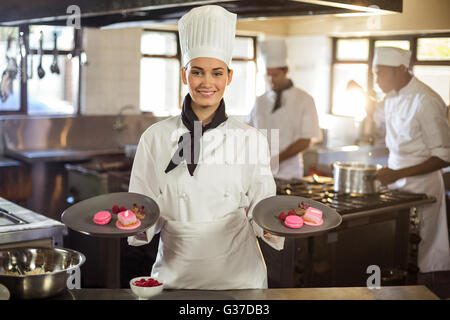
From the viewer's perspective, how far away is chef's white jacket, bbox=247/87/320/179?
408cm

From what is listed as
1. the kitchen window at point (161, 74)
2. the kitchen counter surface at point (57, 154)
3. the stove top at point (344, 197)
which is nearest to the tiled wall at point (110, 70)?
the kitchen window at point (161, 74)

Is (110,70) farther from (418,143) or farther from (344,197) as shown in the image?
(418,143)

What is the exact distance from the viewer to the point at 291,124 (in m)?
4.14

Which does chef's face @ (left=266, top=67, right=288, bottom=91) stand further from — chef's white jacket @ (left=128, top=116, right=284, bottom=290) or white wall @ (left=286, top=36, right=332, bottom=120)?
white wall @ (left=286, top=36, right=332, bottom=120)

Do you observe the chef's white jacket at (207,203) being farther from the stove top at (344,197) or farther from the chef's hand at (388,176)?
the chef's hand at (388,176)

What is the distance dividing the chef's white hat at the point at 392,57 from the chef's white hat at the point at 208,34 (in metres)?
1.54

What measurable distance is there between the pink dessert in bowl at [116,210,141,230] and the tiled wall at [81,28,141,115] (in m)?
4.15

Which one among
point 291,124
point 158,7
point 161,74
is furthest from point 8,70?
point 161,74

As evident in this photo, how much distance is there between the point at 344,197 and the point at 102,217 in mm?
1730

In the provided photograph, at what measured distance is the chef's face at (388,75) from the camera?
10.8ft

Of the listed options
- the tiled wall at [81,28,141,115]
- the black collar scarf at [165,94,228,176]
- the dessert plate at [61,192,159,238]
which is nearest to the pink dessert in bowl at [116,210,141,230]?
the dessert plate at [61,192,159,238]
